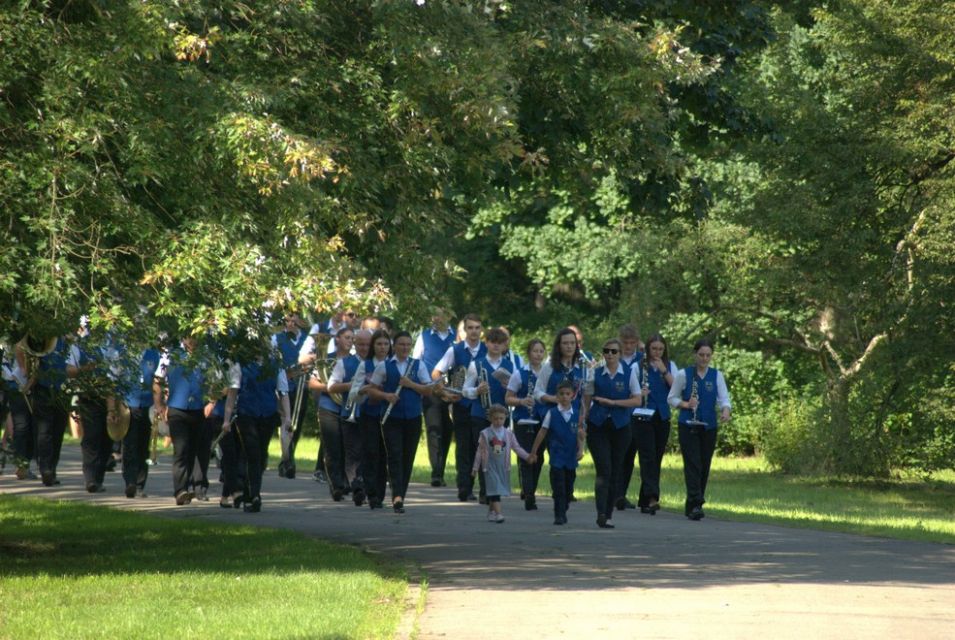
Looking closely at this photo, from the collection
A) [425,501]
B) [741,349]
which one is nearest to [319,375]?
[425,501]

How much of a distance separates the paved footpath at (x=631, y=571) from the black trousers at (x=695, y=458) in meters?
0.31

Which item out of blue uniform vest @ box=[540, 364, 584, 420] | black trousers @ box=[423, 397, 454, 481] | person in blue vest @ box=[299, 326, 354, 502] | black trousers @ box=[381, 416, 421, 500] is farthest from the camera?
black trousers @ box=[423, 397, 454, 481]

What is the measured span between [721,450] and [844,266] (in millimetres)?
10159

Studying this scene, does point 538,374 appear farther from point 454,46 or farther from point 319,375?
point 454,46

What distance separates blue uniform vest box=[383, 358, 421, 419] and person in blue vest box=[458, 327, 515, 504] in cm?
91

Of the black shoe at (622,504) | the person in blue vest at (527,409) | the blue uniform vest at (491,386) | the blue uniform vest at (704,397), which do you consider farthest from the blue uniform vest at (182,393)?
the blue uniform vest at (704,397)

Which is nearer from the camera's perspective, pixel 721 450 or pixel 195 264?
pixel 195 264

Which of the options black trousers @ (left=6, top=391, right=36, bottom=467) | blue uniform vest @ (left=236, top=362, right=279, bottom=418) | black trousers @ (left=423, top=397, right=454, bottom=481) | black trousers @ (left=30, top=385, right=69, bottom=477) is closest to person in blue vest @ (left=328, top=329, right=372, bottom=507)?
blue uniform vest @ (left=236, top=362, right=279, bottom=418)

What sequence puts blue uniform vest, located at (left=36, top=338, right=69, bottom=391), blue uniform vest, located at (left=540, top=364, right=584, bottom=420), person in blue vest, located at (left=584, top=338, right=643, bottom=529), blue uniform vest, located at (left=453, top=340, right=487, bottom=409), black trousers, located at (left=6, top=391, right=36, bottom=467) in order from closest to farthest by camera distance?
blue uniform vest, located at (left=36, top=338, right=69, bottom=391) → person in blue vest, located at (left=584, top=338, right=643, bottom=529) → blue uniform vest, located at (left=540, top=364, right=584, bottom=420) → blue uniform vest, located at (left=453, top=340, right=487, bottom=409) → black trousers, located at (left=6, top=391, right=36, bottom=467)

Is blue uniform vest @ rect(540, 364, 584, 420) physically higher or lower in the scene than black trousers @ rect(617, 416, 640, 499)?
higher

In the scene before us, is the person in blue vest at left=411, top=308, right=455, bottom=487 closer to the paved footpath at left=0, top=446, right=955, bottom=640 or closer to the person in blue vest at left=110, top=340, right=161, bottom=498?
the paved footpath at left=0, top=446, right=955, bottom=640

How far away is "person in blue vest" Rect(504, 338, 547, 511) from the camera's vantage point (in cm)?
1784

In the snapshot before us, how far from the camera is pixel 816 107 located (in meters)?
23.9

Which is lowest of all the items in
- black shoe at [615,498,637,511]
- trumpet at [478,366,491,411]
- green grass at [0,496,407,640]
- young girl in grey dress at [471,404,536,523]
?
green grass at [0,496,407,640]
